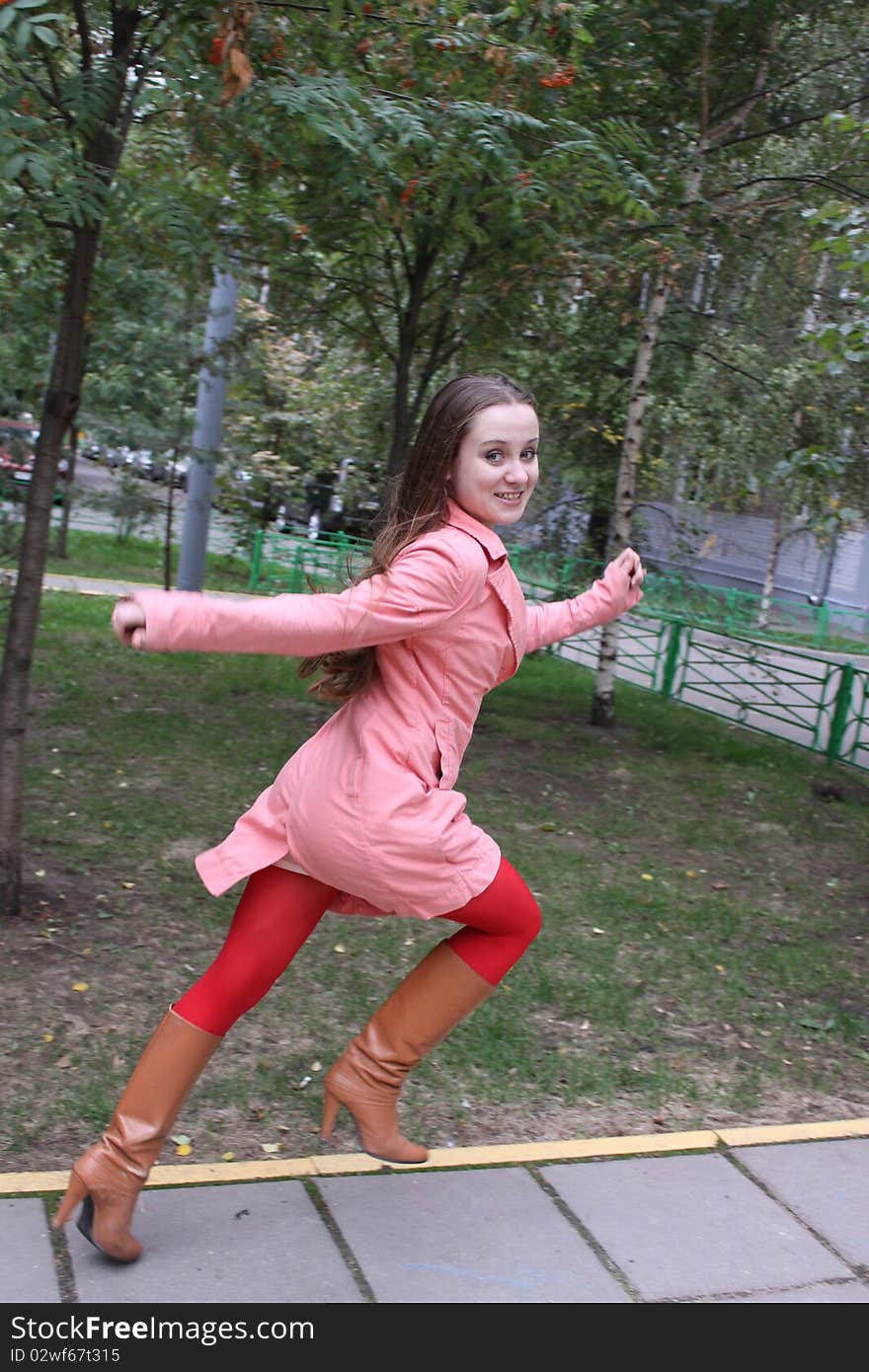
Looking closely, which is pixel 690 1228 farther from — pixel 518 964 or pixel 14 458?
pixel 14 458

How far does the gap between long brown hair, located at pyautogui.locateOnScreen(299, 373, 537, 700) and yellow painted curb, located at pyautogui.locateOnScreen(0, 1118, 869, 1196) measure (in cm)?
124

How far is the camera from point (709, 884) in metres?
6.19

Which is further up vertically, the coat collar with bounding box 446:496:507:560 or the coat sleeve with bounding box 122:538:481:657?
the coat collar with bounding box 446:496:507:560

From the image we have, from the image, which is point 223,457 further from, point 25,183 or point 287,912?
point 287,912

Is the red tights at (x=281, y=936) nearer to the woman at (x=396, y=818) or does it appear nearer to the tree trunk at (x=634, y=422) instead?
the woman at (x=396, y=818)

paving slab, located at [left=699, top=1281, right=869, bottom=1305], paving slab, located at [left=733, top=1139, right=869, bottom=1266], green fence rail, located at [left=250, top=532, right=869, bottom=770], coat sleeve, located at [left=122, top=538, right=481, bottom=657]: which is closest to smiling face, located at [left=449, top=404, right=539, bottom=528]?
coat sleeve, located at [left=122, top=538, right=481, bottom=657]

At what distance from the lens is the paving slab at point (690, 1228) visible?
2.88 metres

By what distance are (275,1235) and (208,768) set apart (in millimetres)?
4427

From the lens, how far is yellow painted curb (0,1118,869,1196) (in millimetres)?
3061

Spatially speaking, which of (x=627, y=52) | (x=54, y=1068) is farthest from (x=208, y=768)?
(x=627, y=52)

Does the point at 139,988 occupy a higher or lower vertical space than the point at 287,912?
lower

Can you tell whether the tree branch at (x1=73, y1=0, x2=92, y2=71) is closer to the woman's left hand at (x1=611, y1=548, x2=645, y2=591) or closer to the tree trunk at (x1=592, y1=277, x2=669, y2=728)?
the woman's left hand at (x1=611, y1=548, x2=645, y2=591)

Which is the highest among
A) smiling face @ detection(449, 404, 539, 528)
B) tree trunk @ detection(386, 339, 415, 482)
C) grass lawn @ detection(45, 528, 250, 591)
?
tree trunk @ detection(386, 339, 415, 482)

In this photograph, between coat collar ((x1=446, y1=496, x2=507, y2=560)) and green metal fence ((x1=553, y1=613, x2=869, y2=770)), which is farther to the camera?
green metal fence ((x1=553, y1=613, x2=869, y2=770))
